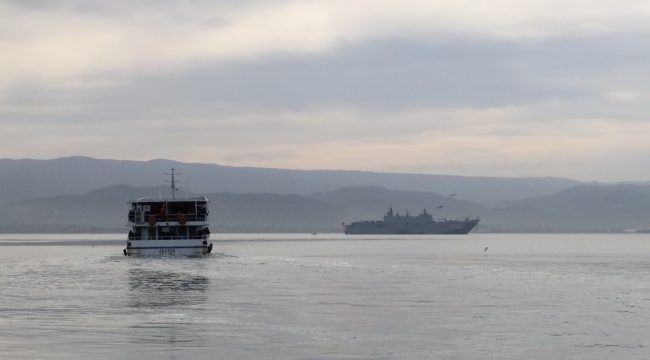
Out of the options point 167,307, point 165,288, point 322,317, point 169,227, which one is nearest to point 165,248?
point 169,227

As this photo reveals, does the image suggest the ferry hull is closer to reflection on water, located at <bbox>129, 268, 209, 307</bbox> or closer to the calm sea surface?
reflection on water, located at <bbox>129, 268, 209, 307</bbox>

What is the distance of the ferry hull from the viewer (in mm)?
122438

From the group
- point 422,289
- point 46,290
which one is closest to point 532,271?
point 422,289

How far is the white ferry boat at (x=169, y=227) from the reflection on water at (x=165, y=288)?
88.8 ft

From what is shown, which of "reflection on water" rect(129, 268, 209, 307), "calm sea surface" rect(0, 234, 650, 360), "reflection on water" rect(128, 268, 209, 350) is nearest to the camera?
"calm sea surface" rect(0, 234, 650, 360)

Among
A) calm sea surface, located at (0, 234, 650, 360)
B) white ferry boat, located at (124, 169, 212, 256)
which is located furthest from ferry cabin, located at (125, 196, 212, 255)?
calm sea surface, located at (0, 234, 650, 360)

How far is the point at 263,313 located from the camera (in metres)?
50.6

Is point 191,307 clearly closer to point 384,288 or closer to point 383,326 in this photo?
point 383,326

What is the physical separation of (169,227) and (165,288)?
6017cm

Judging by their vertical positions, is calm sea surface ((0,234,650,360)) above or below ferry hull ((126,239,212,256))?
below

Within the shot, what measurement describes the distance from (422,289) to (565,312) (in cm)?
→ 1829

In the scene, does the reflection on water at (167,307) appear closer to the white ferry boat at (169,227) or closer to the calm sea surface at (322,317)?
the calm sea surface at (322,317)

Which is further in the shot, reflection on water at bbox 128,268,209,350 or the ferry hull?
the ferry hull

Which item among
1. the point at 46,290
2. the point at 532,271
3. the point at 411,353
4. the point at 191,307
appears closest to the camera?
the point at 411,353
